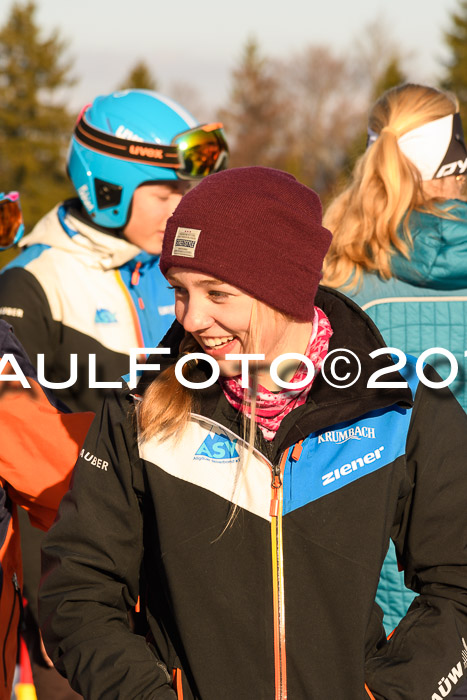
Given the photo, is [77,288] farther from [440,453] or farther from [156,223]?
[440,453]

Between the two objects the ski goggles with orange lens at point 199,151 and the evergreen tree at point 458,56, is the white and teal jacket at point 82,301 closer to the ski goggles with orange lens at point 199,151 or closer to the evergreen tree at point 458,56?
the ski goggles with orange lens at point 199,151

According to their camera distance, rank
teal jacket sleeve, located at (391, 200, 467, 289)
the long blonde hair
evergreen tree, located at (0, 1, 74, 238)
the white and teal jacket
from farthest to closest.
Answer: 1. evergreen tree, located at (0, 1, 74, 238)
2. the white and teal jacket
3. teal jacket sleeve, located at (391, 200, 467, 289)
4. the long blonde hair

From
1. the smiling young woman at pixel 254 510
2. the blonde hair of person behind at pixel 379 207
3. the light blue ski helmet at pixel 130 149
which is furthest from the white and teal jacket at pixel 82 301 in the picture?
the smiling young woman at pixel 254 510

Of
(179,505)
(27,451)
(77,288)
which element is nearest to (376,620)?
(179,505)

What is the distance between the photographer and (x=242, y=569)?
7.13 ft

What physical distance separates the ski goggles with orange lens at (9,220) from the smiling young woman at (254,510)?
1861 mm

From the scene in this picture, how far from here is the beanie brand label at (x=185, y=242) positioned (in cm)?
228

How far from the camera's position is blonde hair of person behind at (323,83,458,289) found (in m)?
3.43

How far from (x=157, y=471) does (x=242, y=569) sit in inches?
11.9

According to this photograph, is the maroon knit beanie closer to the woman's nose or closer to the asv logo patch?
the woman's nose

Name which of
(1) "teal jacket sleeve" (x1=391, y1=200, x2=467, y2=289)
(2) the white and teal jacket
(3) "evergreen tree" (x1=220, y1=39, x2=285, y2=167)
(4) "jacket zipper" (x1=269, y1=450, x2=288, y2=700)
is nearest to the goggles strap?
(2) the white and teal jacket

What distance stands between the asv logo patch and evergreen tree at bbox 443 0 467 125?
41.1m

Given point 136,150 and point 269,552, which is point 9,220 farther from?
point 269,552

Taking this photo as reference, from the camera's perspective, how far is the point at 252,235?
2.29 m
